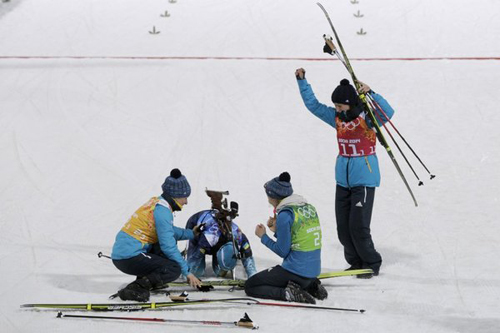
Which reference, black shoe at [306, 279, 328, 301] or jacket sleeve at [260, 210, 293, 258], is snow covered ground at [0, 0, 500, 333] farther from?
jacket sleeve at [260, 210, 293, 258]

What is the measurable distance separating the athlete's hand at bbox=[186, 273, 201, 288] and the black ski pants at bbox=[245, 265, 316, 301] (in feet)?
1.49

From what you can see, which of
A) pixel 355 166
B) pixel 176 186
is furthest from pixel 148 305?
pixel 355 166

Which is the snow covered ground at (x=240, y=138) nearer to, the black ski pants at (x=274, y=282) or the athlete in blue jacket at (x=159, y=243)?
the black ski pants at (x=274, y=282)

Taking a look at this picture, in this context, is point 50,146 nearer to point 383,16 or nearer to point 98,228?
point 98,228

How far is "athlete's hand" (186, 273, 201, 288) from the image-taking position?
688 centimetres

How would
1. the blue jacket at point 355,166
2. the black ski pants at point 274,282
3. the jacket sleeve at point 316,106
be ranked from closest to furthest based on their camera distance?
the black ski pants at point 274,282 < the blue jacket at point 355,166 < the jacket sleeve at point 316,106

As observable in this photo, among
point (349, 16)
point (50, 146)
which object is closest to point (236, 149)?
point (50, 146)

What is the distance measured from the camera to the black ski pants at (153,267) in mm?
6965

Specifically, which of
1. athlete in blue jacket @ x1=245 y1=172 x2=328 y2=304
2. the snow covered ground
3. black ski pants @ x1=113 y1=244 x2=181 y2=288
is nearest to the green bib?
athlete in blue jacket @ x1=245 y1=172 x2=328 y2=304

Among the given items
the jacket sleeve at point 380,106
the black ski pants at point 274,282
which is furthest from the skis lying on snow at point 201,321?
the jacket sleeve at point 380,106

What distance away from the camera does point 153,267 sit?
6.98 meters

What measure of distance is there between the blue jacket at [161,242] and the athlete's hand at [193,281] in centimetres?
5

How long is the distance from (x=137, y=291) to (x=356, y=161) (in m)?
2.21

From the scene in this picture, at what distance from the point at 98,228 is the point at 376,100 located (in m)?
3.25
